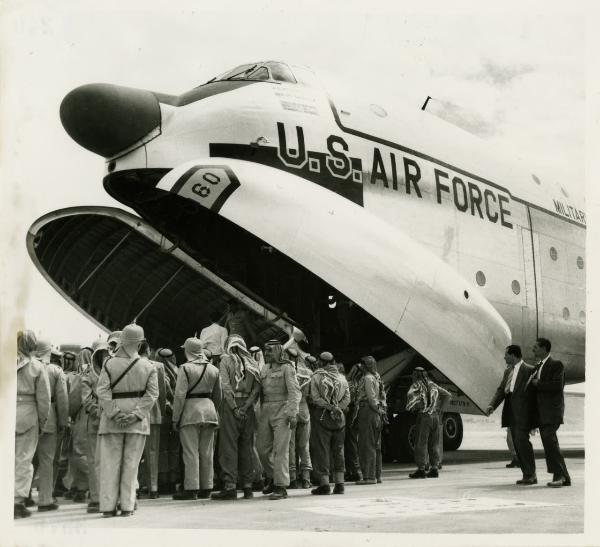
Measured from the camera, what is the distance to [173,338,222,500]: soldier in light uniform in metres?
8.87

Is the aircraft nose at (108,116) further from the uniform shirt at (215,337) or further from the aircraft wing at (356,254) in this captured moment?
the uniform shirt at (215,337)

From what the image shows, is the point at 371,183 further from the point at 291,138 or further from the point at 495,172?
the point at 495,172

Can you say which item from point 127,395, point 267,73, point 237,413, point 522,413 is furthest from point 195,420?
point 267,73

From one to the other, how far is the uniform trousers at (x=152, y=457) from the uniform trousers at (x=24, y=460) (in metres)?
1.53

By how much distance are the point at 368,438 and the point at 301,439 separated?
3.42ft

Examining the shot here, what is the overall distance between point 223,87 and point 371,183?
246 cm

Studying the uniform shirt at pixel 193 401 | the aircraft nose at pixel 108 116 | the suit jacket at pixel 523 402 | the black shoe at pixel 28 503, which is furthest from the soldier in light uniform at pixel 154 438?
the suit jacket at pixel 523 402

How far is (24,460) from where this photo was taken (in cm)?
789

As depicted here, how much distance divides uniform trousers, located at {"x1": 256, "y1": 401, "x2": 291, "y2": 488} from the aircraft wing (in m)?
1.91

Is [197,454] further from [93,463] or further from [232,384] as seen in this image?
[93,463]

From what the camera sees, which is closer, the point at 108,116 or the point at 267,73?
the point at 108,116

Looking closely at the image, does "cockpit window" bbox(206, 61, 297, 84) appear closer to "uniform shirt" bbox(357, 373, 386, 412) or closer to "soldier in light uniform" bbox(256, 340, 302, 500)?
"soldier in light uniform" bbox(256, 340, 302, 500)

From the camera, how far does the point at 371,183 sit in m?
11.6

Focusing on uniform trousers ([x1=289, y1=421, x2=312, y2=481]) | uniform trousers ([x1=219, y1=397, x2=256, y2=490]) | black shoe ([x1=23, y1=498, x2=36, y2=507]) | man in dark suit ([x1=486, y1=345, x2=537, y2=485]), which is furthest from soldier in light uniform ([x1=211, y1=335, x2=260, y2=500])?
man in dark suit ([x1=486, y1=345, x2=537, y2=485])
